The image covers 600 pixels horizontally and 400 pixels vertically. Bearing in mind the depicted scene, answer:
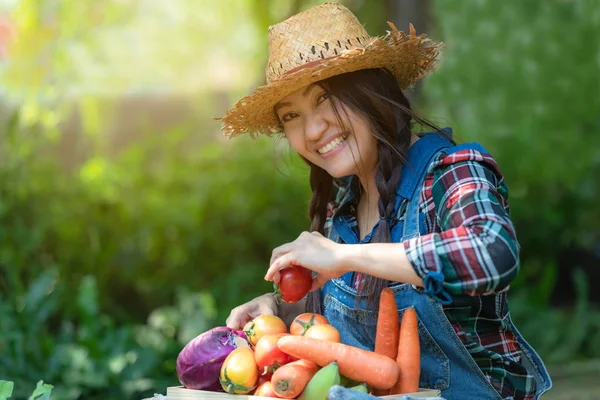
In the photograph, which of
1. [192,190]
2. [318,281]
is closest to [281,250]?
[318,281]

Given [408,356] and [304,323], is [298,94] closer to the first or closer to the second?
[304,323]

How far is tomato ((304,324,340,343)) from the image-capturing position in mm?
1893

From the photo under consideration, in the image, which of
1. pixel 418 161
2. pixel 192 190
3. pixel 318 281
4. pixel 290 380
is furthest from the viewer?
pixel 192 190

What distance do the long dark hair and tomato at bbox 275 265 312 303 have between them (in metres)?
0.20

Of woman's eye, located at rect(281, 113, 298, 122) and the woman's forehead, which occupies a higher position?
the woman's forehead

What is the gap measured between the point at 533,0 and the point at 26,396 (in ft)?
15.6

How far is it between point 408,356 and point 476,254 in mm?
304

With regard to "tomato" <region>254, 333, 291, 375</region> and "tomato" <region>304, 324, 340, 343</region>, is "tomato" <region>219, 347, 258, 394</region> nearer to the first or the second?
"tomato" <region>254, 333, 291, 375</region>

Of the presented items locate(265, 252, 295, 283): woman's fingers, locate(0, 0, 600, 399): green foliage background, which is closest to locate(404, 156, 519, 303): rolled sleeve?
locate(265, 252, 295, 283): woman's fingers

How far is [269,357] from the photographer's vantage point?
1.86 m

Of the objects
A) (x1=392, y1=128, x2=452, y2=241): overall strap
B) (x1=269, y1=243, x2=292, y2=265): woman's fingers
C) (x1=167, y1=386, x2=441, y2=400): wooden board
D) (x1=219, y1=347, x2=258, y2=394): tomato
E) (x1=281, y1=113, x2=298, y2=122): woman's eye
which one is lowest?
(x1=167, y1=386, x2=441, y2=400): wooden board

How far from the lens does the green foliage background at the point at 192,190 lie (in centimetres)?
458

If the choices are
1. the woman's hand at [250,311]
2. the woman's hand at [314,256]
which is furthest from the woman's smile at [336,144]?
the woman's hand at [250,311]

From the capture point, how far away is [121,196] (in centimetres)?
580
